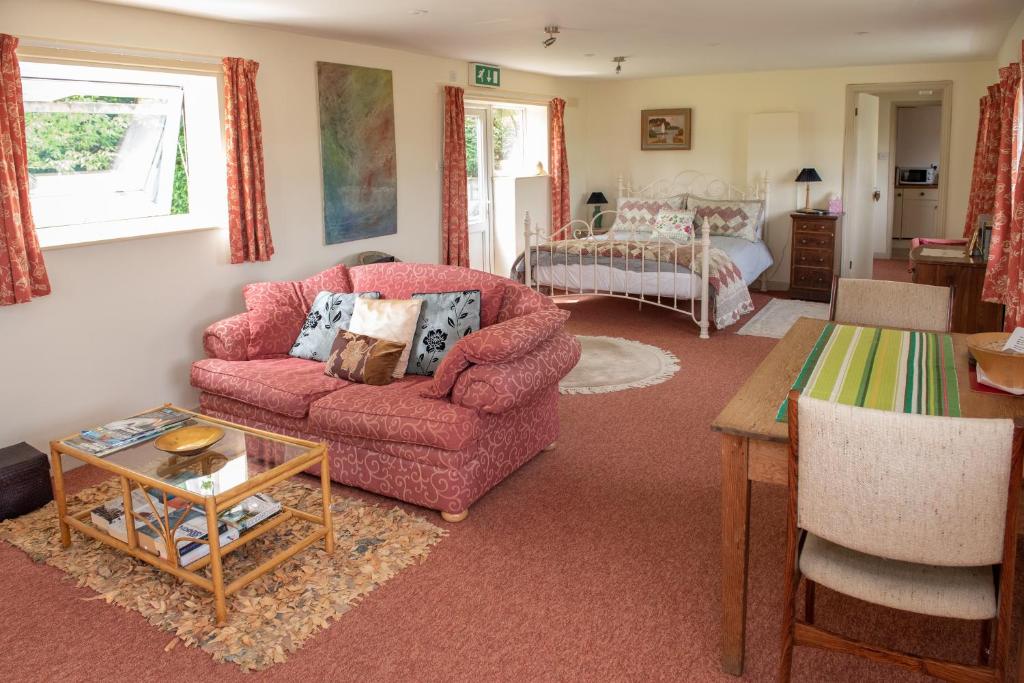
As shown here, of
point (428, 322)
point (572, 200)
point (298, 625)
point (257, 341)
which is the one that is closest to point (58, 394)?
point (257, 341)

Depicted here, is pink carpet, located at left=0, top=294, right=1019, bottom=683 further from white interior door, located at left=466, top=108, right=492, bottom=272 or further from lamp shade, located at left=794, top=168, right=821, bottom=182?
lamp shade, located at left=794, top=168, right=821, bottom=182

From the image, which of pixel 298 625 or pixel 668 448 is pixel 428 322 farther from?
pixel 298 625

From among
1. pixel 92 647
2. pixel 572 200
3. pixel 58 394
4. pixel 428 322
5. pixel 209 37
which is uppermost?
pixel 209 37

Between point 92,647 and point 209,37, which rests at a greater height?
point 209,37

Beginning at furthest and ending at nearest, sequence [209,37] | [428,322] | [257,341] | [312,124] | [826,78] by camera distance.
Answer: [826,78] → [312,124] → [209,37] → [257,341] → [428,322]

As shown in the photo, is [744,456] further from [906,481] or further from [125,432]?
[125,432]

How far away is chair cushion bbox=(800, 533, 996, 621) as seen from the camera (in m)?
1.88

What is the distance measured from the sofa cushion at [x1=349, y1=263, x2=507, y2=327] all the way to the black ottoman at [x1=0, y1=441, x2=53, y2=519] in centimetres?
176

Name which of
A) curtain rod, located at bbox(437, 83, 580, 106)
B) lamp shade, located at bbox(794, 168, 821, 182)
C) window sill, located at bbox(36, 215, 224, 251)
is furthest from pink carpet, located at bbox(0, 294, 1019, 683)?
lamp shade, located at bbox(794, 168, 821, 182)

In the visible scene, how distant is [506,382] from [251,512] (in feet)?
3.58

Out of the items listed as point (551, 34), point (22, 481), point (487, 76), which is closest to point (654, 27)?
point (551, 34)

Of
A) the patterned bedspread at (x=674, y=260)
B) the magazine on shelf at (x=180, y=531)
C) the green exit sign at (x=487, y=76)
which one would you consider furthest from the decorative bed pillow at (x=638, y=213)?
the magazine on shelf at (x=180, y=531)

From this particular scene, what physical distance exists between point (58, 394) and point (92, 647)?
1.91 m

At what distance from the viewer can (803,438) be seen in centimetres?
192
